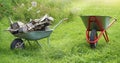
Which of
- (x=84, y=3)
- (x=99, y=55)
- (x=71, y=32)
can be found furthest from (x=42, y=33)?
(x=84, y=3)

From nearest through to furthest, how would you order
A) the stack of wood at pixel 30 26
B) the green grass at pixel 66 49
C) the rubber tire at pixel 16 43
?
the green grass at pixel 66 49
the stack of wood at pixel 30 26
the rubber tire at pixel 16 43

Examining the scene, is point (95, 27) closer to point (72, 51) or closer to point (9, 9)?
point (72, 51)

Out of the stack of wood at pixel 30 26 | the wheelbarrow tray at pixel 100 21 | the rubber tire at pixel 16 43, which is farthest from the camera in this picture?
the wheelbarrow tray at pixel 100 21

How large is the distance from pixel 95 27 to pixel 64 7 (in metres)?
4.52

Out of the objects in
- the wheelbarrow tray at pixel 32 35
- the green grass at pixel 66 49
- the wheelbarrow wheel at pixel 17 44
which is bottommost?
the green grass at pixel 66 49

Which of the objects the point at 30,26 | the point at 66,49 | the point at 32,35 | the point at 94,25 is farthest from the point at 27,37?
the point at 94,25

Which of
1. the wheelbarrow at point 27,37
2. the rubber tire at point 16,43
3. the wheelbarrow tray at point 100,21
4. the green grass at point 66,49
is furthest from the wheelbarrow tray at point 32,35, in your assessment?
the wheelbarrow tray at point 100,21

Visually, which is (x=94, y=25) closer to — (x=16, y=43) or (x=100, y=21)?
(x=100, y=21)

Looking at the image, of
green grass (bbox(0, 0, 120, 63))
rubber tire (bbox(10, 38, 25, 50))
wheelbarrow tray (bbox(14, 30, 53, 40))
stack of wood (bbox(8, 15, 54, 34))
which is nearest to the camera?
green grass (bbox(0, 0, 120, 63))

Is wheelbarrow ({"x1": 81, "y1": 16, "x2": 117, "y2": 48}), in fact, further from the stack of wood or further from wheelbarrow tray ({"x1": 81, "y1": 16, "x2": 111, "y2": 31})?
the stack of wood

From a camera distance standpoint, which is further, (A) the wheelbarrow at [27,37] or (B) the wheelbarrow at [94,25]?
(B) the wheelbarrow at [94,25]

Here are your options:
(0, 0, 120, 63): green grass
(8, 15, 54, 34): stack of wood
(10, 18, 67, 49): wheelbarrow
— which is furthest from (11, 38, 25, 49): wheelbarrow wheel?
(8, 15, 54, 34): stack of wood

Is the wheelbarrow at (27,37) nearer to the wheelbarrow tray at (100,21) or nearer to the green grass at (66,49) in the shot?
the green grass at (66,49)

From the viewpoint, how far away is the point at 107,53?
9117 mm
